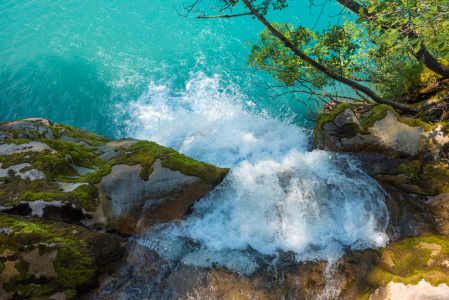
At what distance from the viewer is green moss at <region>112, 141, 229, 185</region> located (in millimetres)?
6949

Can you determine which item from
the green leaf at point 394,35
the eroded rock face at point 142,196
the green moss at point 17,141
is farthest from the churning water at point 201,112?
the green moss at point 17,141

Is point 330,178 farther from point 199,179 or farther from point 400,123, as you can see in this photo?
point 199,179

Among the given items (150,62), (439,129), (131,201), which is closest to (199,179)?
(131,201)

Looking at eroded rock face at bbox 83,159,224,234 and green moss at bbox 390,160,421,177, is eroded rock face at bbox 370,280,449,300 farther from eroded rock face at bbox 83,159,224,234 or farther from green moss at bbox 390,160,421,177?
eroded rock face at bbox 83,159,224,234

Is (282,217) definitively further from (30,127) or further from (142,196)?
(30,127)

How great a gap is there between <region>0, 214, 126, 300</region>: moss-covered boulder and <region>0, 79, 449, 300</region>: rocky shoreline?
2 cm

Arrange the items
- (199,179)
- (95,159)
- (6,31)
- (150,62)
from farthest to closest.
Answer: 1. (6,31)
2. (150,62)
3. (95,159)
4. (199,179)

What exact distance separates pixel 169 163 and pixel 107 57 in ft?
46.4

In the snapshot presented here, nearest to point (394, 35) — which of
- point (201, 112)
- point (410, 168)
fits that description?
point (410, 168)

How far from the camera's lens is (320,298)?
551 cm

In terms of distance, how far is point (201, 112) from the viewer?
14.7 m

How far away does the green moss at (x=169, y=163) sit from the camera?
695cm

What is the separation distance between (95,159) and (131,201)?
9.32ft

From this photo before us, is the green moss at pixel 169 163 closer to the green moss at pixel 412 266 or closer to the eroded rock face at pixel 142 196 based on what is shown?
the eroded rock face at pixel 142 196
